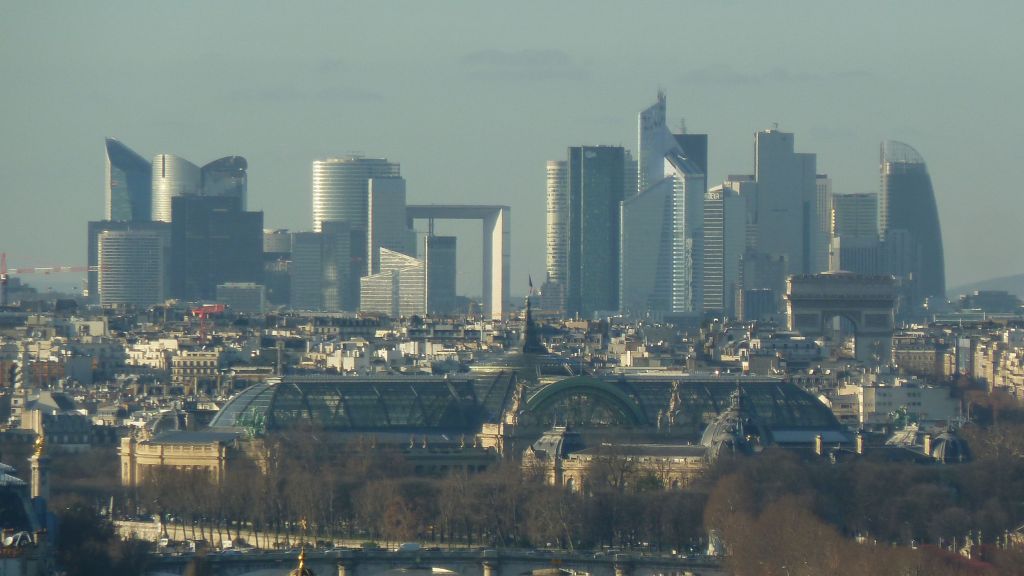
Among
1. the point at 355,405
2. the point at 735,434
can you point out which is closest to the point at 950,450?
the point at 735,434

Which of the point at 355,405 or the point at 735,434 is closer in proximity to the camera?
Result: the point at 735,434

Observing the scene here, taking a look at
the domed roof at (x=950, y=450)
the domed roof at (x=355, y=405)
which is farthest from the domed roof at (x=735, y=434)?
the domed roof at (x=355, y=405)

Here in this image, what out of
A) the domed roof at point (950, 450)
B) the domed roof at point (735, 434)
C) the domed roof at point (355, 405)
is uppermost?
the domed roof at point (355, 405)

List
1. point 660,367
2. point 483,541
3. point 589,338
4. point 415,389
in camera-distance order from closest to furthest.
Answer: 1. point 483,541
2. point 415,389
3. point 660,367
4. point 589,338

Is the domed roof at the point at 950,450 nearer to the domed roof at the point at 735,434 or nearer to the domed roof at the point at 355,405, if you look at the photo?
the domed roof at the point at 735,434

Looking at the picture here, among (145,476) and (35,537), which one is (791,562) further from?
(145,476)

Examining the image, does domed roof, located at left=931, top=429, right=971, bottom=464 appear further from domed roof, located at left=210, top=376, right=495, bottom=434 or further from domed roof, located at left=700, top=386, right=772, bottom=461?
domed roof, located at left=210, top=376, right=495, bottom=434

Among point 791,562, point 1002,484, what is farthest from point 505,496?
point 791,562

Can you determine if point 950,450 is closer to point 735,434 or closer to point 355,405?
point 735,434
